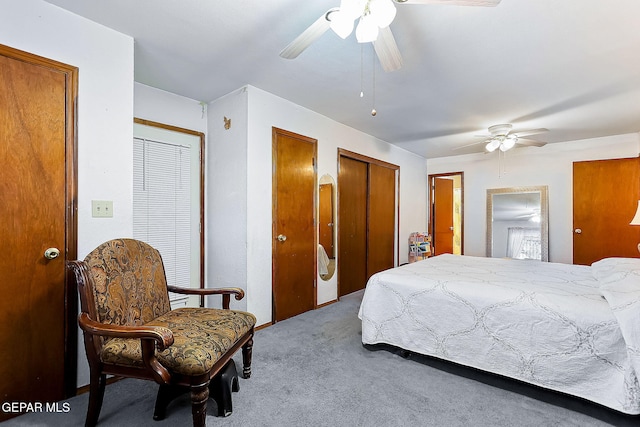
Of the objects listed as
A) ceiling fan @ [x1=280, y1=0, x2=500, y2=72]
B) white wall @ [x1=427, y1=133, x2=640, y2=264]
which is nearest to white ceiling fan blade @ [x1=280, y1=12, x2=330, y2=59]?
ceiling fan @ [x1=280, y1=0, x2=500, y2=72]

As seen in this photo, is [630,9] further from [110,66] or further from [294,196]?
[110,66]

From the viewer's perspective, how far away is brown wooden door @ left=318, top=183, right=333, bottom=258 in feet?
12.0

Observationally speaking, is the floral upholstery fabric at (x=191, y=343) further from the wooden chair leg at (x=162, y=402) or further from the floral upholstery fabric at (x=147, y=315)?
the wooden chair leg at (x=162, y=402)

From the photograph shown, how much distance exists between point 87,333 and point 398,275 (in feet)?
6.77

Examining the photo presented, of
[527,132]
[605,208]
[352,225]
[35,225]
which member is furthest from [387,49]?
[605,208]

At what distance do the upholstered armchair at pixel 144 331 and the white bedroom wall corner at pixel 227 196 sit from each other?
96 centimetres

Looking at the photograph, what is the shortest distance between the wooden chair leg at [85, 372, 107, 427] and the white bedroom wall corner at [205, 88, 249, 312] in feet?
4.42

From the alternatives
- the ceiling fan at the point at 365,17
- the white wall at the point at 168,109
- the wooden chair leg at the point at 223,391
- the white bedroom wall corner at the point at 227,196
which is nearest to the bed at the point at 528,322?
the wooden chair leg at the point at 223,391

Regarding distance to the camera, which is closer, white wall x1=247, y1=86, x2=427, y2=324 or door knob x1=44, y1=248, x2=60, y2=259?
door knob x1=44, y1=248, x2=60, y2=259

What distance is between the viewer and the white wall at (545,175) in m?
4.47

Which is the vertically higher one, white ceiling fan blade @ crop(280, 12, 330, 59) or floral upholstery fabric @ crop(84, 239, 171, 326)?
white ceiling fan blade @ crop(280, 12, 330, 59)

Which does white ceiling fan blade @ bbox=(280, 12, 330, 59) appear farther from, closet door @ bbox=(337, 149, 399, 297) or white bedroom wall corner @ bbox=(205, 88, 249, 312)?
closet door @ bbox=(337, 149, 399, 297)

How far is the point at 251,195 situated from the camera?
2822mm

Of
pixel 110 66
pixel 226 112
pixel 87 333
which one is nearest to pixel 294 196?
pixel 226 112
